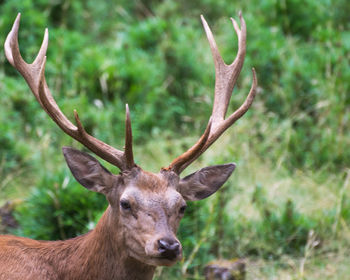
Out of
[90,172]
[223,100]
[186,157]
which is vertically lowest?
[90,172]

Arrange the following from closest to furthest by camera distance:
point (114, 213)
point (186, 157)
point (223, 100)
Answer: point (114, 213) → point (186, 157) → point (223, 100)

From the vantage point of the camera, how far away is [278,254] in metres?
5.95

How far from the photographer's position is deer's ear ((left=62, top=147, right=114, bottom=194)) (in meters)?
4.30

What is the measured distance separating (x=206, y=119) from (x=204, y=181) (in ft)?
11.5

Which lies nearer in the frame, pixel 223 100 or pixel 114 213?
pixel 114 213

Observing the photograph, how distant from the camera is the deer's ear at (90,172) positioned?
4.30 m

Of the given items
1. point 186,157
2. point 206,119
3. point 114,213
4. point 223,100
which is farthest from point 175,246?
point 206,119

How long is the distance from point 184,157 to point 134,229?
0.56 m

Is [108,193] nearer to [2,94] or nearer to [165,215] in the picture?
[165,215]

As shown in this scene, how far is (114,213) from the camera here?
4.21m

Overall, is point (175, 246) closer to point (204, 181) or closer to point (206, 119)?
point (204, 181)

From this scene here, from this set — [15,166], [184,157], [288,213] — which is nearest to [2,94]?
[15,166]

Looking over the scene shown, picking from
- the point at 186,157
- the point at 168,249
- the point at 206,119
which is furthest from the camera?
the point at 206,119

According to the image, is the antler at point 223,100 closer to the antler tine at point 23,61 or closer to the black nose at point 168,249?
the black nose at point 168,249
